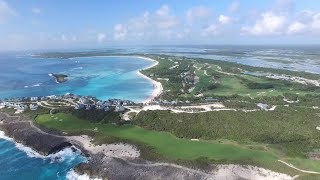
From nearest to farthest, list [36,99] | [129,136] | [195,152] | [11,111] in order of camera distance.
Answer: [195,152], [129,136], [11,111], [36,99]

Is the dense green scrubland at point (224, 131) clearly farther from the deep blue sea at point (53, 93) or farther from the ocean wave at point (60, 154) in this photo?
the deep blue sea at point (53, 93)

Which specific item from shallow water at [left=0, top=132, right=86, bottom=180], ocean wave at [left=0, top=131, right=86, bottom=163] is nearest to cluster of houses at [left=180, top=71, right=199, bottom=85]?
ocean wave at [left=0, top=131, right=86, bottom=163]

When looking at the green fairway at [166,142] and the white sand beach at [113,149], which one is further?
the white sand beach at [113,149]

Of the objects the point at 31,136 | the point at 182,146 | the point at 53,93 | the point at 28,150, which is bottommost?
the point at 28,150

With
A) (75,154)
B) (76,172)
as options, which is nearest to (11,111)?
(75,154)

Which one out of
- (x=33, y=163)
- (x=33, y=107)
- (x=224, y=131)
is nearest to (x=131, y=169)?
(x=33, y=163)

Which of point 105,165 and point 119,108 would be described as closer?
point 105,165

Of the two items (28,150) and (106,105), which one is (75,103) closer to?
(106,105)

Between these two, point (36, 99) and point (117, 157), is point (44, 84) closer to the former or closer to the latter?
point (36, 99)

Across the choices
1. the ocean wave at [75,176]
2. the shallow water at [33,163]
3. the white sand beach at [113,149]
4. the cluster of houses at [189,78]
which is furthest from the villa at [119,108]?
the cluster of houses at [189,78]

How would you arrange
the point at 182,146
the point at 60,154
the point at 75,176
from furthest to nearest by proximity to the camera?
the point at 60,154
the point at 182,146
the point at 75,176

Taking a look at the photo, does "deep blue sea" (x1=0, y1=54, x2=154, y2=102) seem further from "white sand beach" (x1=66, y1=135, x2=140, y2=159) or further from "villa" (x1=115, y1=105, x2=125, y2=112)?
"white sand beach" (x1=66, y1=135, x2=140, y2=159)
